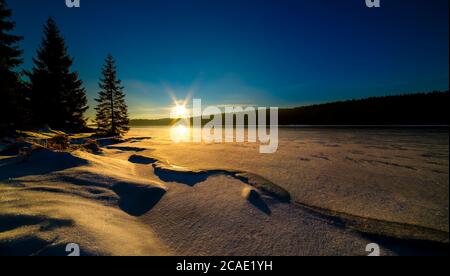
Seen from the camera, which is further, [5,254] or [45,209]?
[45,209]

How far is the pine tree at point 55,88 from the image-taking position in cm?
1398

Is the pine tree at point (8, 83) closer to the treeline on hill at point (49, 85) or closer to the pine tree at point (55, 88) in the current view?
the treeline on hill at point (49, 85)

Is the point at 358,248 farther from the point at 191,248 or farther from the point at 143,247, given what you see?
the point at 143,247

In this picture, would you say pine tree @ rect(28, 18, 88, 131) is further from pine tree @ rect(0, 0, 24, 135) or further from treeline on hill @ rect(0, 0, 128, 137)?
pine tree @ rect(0, 0, 24, 135)

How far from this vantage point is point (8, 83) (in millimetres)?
8578

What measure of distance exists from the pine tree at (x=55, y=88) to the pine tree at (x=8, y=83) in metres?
4.49

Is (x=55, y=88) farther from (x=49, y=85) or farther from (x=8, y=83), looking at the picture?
(x=8, y=83)

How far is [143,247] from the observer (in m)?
1.57

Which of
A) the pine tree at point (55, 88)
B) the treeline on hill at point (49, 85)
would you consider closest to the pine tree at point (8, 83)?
the treeline on hill at point (49, 85)

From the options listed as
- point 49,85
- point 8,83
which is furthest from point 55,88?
point 8,83

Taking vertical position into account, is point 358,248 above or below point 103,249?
below

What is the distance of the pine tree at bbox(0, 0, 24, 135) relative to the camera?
815 cm
